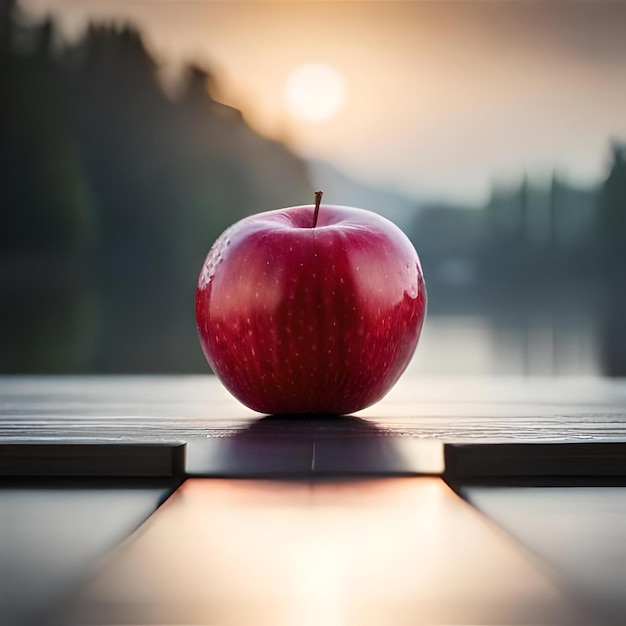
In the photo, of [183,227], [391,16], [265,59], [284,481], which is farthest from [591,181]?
[284,481]

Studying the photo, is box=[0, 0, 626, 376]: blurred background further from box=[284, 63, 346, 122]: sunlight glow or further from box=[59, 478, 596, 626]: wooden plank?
box=[59, 478, 596, 626]: wooden plank

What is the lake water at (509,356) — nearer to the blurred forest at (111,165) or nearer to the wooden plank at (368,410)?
the wooden plank at (368,410)

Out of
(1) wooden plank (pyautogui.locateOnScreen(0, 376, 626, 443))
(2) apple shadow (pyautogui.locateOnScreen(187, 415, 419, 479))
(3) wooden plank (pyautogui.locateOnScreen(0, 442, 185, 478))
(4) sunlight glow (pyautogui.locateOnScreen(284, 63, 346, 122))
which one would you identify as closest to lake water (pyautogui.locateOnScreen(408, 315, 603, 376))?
(1) wooden plank (pyautogui.locateOnScreen(0, 376, 626, 443))

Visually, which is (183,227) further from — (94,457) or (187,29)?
(94,457)

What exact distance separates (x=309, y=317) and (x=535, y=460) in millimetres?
268

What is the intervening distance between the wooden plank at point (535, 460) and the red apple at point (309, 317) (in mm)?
252

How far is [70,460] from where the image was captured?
368 mm

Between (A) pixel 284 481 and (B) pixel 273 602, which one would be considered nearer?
(B) pixel 273 602

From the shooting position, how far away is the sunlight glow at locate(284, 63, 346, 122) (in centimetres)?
322

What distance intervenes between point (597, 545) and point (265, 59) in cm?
360

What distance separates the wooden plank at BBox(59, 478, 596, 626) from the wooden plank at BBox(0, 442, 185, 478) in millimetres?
42

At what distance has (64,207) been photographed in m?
3.79

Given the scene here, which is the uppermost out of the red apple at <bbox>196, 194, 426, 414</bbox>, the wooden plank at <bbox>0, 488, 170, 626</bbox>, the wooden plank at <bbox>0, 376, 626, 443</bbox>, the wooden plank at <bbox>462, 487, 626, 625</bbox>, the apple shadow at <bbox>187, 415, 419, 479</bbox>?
the red apple at <bbox>196, 194, 426, 414</bbox>

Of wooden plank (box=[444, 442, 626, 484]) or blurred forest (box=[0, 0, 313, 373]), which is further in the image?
blurred forest (box=[0, 0, 313, 373])
